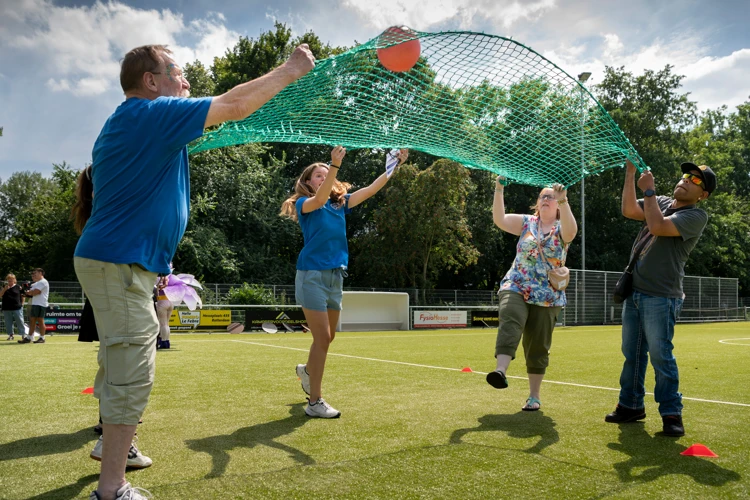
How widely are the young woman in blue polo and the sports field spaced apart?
14.7 inches

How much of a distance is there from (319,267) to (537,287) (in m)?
1.85

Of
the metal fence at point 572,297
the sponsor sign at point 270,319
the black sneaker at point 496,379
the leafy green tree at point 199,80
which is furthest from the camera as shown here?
the leafy green tree at point 199,80

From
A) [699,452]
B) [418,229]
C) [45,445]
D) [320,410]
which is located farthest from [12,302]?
[418,229]

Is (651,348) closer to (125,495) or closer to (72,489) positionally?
(125,495)

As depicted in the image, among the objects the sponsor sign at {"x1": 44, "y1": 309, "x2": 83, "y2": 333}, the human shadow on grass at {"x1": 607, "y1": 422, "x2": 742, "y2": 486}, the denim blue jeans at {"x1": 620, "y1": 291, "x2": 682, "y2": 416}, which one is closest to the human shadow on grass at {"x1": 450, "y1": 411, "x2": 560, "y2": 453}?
the human shadow on grass at {"x1": 607, "y1": 422, "x2": 742, "y2": 486}

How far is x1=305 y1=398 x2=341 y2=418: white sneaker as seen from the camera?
4.71 metres

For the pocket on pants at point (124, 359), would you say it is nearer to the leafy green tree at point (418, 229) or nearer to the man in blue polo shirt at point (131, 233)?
the man in blue polo shirt at point (131, 233)

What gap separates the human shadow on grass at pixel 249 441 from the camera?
3441 mm

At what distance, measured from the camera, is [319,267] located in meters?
4.89

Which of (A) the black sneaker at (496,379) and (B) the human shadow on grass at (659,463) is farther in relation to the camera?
(A) the black sneaker at (496,379)

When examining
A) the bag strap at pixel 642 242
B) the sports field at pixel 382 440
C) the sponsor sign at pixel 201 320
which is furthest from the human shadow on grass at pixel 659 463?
the sponsor sign at pixel 201 320

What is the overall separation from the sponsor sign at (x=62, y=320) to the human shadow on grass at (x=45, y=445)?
16.8m

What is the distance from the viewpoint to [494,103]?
5.08 meters

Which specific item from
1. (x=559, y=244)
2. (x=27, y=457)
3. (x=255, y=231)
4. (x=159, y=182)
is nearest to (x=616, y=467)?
(x=559, y=244)
